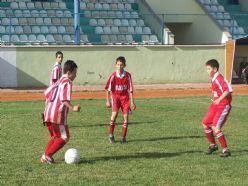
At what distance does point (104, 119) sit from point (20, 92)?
421 inches

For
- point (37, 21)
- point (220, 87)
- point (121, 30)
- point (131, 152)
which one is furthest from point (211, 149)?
point (121, 30)

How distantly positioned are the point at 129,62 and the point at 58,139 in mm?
20001

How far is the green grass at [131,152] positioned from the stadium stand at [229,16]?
17.7 metres

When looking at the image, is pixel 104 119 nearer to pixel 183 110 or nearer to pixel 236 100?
pixel 183 110

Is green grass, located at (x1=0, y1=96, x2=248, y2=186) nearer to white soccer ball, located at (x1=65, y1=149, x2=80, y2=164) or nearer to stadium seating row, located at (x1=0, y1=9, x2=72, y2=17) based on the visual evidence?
white soccer ball, located at (x1=65, y1=149, x2=80, y2=164)

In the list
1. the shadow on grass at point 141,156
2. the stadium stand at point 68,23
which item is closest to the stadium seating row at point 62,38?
the stadium stand at point 68,23

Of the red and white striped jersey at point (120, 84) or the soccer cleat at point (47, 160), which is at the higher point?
the red and white striped jersey at point (120, 84)

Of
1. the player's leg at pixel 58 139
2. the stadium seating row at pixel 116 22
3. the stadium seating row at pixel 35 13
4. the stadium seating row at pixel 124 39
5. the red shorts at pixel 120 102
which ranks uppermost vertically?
the stadium seating row at pixel 35 13

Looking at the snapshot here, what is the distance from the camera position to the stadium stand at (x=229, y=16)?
1351 inches

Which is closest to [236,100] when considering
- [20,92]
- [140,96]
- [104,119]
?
[140,96]

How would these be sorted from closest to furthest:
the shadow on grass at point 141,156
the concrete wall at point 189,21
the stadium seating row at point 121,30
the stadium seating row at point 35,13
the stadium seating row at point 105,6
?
the shadow on grass at point 141,156 → the stadium seating row at point 35,13 → the stadium seating row at point 121,30 → the stadium seating row at point 105,6 → the concrete wall at point 189,21

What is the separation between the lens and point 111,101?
40.3 feet

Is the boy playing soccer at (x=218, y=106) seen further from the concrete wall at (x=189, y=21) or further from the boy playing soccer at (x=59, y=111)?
the concrete wall at (x=189, y=21)

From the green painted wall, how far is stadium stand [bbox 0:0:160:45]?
1.34 meters
